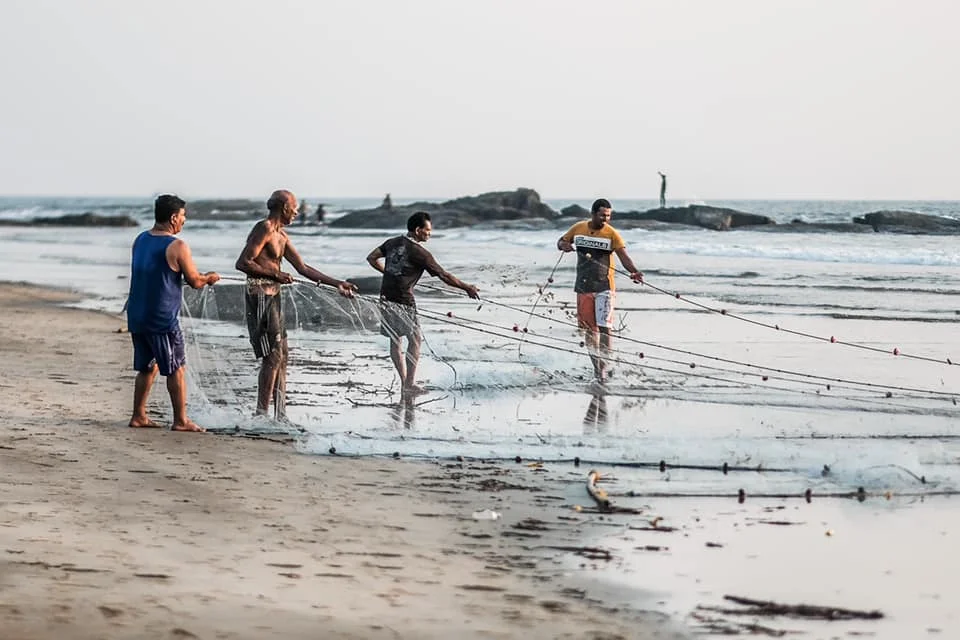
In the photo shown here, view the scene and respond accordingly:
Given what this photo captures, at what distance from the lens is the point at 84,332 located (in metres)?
14.3

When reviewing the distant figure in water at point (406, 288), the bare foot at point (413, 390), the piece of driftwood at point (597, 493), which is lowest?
the piece of driftwood at point (597, 493)

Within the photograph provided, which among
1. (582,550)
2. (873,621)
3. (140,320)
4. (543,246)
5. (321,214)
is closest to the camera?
(873,621)

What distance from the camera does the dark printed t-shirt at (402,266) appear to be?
9117 mm

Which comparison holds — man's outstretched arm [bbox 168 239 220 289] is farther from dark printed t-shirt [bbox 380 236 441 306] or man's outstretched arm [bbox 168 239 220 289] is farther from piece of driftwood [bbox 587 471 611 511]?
piece of driftwood [bbox 587 471 611 511]

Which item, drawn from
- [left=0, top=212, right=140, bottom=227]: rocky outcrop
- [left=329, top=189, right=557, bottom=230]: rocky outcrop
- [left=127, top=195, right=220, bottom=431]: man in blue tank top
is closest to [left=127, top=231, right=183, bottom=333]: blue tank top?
[left=127, top=195, right=220, bottom=431]: man in blue tank top

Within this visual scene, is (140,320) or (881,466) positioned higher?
(140,320)

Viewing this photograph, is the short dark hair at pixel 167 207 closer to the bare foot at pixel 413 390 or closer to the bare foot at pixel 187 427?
the bare foot at pixel 187 427

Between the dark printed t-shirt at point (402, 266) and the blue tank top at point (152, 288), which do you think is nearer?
the blue tank top at point (152, 288)

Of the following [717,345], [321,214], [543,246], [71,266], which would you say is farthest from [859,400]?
[321,214]

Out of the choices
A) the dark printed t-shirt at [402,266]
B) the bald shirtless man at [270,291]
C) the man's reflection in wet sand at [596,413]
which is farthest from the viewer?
the dark printed t-shirt at [402,266]

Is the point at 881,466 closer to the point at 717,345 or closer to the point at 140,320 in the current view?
the point at 140,320

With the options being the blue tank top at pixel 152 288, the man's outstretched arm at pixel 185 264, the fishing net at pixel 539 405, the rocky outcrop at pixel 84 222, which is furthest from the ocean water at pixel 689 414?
the rocky outcrop at pixel 84 222

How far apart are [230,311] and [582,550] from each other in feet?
15.9

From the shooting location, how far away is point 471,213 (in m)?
55.8
